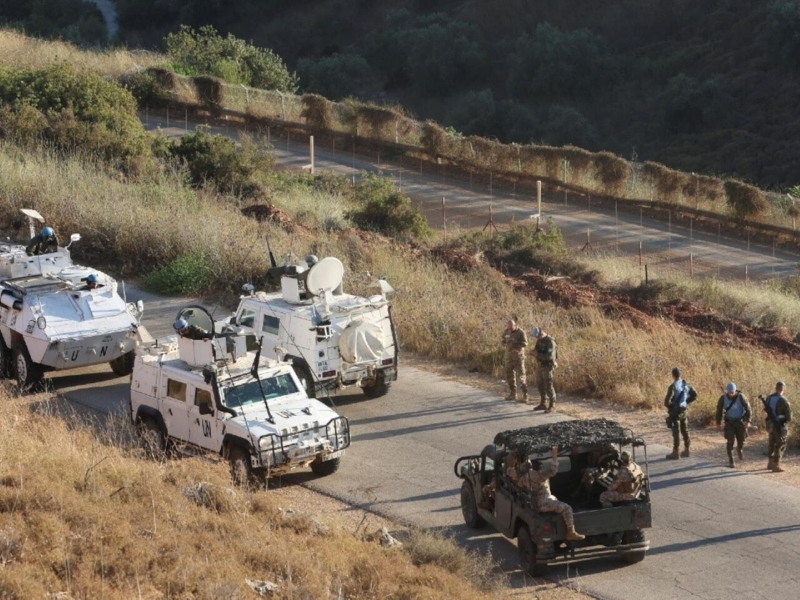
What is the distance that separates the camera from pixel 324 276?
69.3ft

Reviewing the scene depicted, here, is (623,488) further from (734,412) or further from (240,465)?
(240,465)

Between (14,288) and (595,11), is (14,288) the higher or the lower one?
the lower one

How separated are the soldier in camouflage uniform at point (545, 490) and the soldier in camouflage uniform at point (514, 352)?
23.2 ft

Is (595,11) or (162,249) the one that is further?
(595,11)

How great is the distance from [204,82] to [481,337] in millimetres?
32409

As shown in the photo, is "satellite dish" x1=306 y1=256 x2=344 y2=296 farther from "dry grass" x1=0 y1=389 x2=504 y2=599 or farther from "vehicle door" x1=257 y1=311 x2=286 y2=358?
"dry grass" x1=0 y1=389 x2=504 y2=599

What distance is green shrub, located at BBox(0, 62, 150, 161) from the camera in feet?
129

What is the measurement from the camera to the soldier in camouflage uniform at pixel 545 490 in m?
14.0

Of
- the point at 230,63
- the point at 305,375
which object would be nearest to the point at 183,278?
the point at 305,375

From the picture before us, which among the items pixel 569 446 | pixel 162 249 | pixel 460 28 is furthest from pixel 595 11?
pixel 569 446

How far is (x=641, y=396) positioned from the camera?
2183 cm

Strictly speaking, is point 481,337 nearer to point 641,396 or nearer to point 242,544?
point 641,396

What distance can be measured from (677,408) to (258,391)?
6.54m

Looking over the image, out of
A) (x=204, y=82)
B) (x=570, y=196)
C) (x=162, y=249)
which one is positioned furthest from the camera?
(x=204, y=82)
